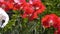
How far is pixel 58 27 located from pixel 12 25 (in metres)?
0.35

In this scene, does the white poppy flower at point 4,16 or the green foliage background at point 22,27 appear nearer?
the white poppy flower at point 4,16

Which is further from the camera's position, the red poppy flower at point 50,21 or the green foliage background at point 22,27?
the green foliage background at point 22,27

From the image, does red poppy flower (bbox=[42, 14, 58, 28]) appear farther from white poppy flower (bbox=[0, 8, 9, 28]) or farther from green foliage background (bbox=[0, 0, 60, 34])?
white poppy flower (bbox=[0, 8, 9, 28])

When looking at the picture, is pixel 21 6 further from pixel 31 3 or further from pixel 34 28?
pixel 34 28

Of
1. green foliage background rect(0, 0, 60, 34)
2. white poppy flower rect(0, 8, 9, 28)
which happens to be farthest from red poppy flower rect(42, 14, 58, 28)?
white poppy flower rect(0, 8, 9, 28)

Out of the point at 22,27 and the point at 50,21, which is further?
the point at 22,27

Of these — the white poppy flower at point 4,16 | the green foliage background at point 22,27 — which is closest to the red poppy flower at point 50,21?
the green foliage background at point 22,27

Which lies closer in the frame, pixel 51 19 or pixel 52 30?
pixel 51 19

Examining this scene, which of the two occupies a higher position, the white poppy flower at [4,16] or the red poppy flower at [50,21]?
the white poppy flower at [4,16]

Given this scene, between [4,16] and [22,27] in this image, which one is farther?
[22,27]

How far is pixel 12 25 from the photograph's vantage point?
1.44 m

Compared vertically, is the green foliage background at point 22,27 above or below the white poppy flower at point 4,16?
below

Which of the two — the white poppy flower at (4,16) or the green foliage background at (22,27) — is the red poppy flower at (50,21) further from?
the white poppy flower at (4,16)

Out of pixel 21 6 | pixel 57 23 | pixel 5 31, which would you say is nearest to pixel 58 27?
pixel 57 23
